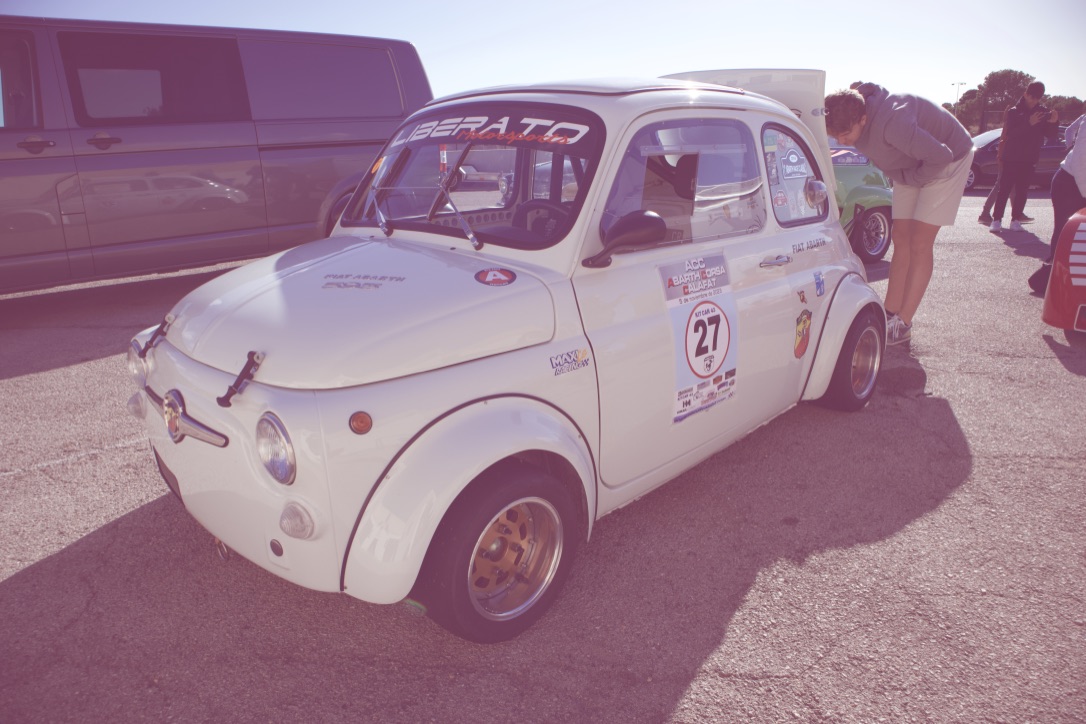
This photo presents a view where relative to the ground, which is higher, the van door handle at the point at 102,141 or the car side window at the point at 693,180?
the car side window at the point at 693,180

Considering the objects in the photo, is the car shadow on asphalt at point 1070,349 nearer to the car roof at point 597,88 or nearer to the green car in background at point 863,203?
the green car in background at point 863,203

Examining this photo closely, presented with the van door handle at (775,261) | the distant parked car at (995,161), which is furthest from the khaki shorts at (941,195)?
the distant parked car at (995,161)

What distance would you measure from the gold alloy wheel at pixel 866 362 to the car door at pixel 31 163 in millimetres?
6241

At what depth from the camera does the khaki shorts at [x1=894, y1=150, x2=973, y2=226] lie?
17.4 feet

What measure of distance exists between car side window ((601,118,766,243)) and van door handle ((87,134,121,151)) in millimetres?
5382

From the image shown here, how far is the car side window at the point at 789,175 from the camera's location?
145 inches

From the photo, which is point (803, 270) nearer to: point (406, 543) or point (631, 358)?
point (631, 358)

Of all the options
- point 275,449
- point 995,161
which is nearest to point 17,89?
point 275,449

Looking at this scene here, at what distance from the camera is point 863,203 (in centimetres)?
870

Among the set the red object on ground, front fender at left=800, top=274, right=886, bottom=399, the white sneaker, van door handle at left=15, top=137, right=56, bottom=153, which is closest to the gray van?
van door handle at left=15, top=137, right=56, bottom=153

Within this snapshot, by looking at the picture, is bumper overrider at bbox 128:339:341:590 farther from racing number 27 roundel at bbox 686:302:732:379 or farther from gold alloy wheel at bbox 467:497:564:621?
racing number 27 roundel at bbox 686:302:732:379

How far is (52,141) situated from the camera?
609cm

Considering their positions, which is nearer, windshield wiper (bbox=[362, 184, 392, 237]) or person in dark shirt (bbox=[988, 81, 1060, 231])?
windshield wiper (bbox=[362, 184, 392, 237])

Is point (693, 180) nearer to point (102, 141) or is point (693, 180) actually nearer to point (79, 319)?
point (102, 141)
